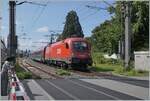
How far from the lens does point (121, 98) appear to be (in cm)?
1892

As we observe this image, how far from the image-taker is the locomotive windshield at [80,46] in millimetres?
45881

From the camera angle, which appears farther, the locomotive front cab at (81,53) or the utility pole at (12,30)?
the locomotive front cab at (81,53)

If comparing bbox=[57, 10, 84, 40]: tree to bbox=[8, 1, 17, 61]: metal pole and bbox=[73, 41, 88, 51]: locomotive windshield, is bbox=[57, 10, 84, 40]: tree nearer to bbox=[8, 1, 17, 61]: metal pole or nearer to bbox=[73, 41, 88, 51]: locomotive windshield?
bbox=[73, 41, 88, 51]: locomotive windshield

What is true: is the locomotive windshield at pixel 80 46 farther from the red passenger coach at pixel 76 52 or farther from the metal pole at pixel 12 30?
the metal pole at pixel 12 30

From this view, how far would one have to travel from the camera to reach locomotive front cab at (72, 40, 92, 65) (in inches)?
1785

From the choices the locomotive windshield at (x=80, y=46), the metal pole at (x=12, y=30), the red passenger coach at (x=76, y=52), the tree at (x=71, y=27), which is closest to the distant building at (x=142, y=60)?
the red passenger coach at (x=76, y=52)

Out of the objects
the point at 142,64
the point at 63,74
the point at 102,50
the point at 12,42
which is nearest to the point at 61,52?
the point at 142,64

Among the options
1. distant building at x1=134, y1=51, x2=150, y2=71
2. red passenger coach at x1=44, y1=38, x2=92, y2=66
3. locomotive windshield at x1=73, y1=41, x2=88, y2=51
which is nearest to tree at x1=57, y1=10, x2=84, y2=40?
red passenger coach at x1=44, y1=38, x2=92, y2=66

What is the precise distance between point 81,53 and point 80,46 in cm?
80

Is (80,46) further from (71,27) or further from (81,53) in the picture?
(71,27)

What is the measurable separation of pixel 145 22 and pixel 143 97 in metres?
54.4

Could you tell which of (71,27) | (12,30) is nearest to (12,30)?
(12,30)

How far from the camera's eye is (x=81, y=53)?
45875 millimetres

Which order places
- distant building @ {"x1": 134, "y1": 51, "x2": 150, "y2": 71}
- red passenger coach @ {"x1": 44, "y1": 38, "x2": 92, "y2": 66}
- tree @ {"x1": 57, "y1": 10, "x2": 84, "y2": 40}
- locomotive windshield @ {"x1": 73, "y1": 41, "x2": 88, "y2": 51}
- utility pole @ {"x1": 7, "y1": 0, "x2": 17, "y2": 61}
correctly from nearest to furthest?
1. utility pole @ {"x1": 7, "y1": 0, "x2": 17, "y2": 61}
2. distant building @ {"x1": 134, "y1": 51, "x2": 150, "y2": 71}
3. red passenger coach @ {"x1": 44, "y1": 38, "x2": 92, "y2": 66}
4. locomotive windshield @ {"x1": 73, "y1": 41, "x2": 88, "y2": 51}
5. tree @ {"x1": 57, "y1": 10, "x2": 84, "y2": 40}
